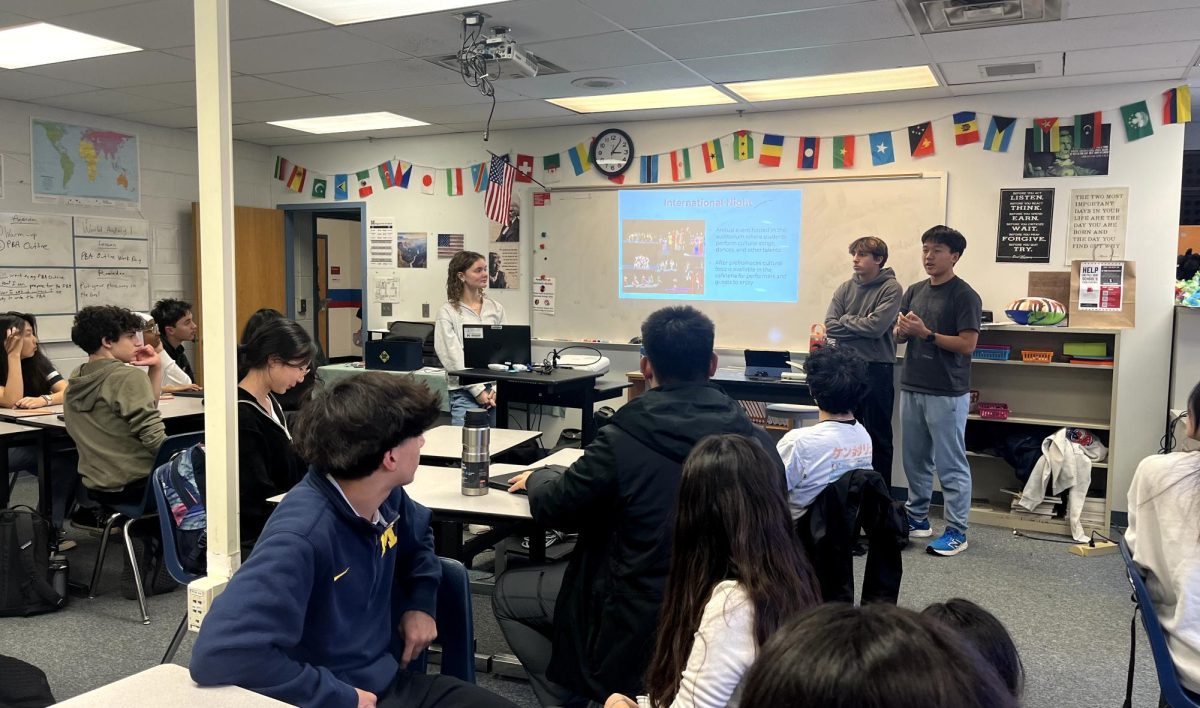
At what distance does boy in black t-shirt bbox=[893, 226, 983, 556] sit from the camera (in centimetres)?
418

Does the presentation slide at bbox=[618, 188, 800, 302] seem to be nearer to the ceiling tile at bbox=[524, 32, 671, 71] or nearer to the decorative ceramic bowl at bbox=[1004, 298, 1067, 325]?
the decorative ceramic bowl at bbox=[1004, 298, 1067, 325]

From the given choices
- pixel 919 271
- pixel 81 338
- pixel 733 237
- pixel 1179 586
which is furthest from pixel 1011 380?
pixel 81 338

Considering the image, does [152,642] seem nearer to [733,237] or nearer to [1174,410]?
[733,237]

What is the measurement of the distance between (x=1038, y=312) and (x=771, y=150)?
186 cm

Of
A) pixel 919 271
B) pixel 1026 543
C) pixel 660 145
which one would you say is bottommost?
pixel 1026 543

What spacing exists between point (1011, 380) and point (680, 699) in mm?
4302

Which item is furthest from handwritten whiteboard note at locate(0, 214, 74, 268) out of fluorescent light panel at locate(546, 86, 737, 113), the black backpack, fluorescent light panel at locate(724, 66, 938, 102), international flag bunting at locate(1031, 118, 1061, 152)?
international flag bunting at locate(1031, 118, 1061, 152)

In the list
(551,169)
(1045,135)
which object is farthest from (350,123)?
(1045,135)

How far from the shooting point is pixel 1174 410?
14.1ft

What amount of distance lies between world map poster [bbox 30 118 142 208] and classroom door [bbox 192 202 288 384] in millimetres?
608

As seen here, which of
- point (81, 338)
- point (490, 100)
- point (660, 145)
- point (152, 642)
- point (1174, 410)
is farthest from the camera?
point (660, 145)

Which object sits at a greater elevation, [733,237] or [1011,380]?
[733,237]

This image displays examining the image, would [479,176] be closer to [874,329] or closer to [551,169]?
[551,169]

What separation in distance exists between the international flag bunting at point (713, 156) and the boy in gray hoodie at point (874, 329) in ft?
4.08
